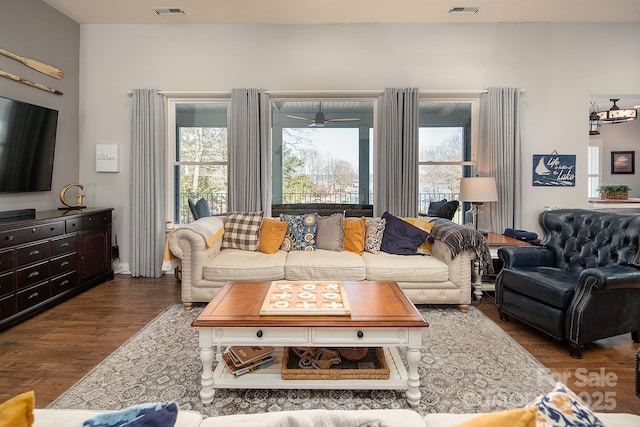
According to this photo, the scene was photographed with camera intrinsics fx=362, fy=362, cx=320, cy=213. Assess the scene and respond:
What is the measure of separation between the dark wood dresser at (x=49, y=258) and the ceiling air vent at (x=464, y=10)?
473cm

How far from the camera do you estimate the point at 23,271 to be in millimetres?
3137

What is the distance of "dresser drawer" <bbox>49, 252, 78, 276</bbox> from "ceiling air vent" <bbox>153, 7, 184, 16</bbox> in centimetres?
291

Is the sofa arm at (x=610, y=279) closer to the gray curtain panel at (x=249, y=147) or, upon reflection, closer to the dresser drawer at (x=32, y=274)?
the gray curtain panel at (x=249, y=147)

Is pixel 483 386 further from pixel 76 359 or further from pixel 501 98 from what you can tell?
pixel 501 98

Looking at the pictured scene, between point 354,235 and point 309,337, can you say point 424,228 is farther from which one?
point 309,337

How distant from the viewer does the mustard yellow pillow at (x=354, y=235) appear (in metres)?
3.83

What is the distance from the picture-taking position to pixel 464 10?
4.21 metres

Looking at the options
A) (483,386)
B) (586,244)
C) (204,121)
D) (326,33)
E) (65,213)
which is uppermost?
(326,33)

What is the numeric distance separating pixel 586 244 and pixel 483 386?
1764mm

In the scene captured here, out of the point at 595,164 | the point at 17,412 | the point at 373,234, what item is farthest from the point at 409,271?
the point at 595,164

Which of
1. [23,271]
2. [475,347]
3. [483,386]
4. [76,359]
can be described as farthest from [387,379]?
[23,271]

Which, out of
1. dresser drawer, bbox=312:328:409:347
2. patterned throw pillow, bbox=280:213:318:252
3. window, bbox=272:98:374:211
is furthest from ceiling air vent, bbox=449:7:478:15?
dresser drawer, bbox=312:328:409:347

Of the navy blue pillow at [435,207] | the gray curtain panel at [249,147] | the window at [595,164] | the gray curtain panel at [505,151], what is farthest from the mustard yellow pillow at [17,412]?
the window at [595,164]

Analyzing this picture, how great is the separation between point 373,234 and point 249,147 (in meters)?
1.90
